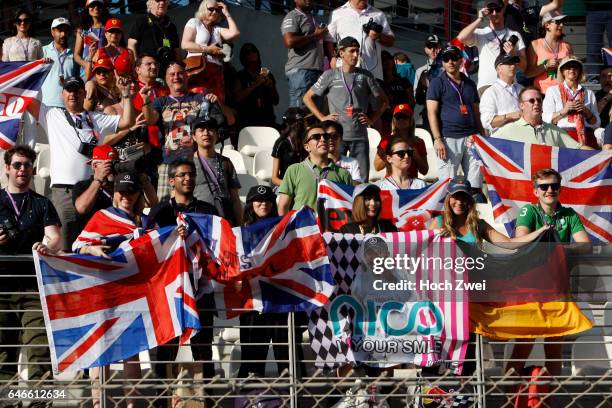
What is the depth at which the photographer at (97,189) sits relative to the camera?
11.4 metres

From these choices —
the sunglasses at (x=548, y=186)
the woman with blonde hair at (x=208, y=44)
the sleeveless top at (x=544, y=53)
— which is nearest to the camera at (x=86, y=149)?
the woman with blonde hair at (x=208, y=44)

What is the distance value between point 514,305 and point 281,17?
9.04 m

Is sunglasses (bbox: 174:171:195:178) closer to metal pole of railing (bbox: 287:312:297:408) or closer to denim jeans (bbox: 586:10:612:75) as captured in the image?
metal pole of railing (bbox: 287:312:297:408)

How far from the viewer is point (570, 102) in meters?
14.2

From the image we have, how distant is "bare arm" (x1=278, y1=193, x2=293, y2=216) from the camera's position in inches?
467

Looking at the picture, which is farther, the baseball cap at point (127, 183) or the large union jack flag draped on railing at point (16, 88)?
the large union jack flag draped on railing at point (16, 88)

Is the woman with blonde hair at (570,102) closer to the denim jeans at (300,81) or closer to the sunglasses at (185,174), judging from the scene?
the denim jeans at (300,81)

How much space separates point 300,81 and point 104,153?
3771 mm

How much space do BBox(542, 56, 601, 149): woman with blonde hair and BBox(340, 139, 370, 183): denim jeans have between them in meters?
1.88

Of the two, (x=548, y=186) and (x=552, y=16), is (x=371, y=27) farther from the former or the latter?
(x=548, y=186)

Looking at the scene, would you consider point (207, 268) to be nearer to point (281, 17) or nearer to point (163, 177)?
point (163, 177)

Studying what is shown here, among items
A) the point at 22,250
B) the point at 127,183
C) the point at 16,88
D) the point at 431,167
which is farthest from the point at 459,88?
the point at 22,250

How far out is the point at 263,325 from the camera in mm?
9859

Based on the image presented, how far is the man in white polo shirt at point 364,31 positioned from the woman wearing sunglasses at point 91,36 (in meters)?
2.34
